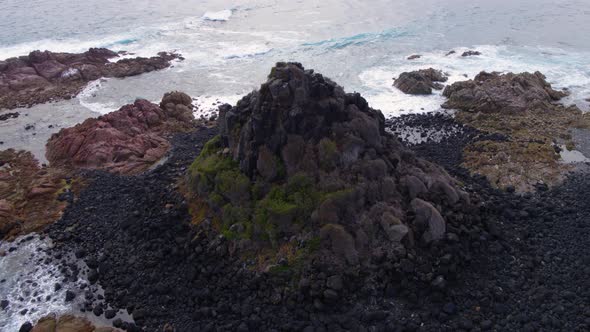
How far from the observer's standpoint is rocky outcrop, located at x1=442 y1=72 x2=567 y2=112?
41.0 meters

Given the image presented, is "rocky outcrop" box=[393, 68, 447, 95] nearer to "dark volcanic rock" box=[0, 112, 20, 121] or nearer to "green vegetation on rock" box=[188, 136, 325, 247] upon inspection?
"green vegetation on rock" box=[188, 136, 325, 247]

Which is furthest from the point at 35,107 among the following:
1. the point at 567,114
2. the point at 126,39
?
the point at 567,114

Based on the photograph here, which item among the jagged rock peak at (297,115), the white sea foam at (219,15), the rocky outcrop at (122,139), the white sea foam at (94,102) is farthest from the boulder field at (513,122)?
the white sea foam at (219,15)

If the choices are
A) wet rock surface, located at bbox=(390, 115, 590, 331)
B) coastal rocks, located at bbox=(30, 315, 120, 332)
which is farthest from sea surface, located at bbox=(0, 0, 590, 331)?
wet rock surface, located at bbox=(390, 115, 590, 331)

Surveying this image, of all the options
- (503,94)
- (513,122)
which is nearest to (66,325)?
(513,122)

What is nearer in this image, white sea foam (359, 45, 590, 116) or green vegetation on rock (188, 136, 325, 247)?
green vegetation on rock (188, 136, 325, 247)

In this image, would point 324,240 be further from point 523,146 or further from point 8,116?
point 8,116

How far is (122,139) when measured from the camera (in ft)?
123

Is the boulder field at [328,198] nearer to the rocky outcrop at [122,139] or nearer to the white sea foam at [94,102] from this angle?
the rocky outcrop at [122,139]

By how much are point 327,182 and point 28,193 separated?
803 inches

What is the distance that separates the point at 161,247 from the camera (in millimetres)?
24469

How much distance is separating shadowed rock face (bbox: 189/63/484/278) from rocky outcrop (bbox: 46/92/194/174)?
38.3 ft

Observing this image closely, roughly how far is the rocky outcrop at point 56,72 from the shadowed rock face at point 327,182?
3252cm

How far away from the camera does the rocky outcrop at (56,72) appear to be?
49156mm
